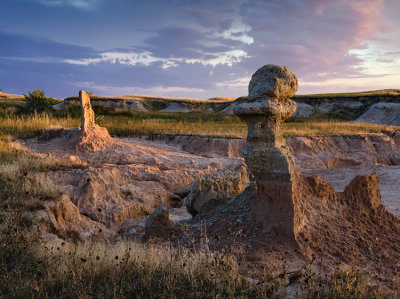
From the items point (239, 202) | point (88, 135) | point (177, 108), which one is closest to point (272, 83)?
point (239, 202)

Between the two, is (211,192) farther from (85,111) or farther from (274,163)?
(85,111)

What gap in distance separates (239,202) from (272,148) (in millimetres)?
1447

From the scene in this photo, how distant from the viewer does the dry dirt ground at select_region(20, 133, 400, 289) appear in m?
4.72

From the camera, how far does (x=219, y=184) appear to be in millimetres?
7055

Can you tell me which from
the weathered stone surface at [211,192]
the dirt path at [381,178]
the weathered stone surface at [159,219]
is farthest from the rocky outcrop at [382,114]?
the weathered stone surface at [159,219]

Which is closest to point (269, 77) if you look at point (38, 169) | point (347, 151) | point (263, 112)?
point (263, 112)

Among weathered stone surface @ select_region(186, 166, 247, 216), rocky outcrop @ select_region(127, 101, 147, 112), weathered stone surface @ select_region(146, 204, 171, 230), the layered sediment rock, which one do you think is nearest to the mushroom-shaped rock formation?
weathered stone surface @ select_region(186, 166, 247, 216)

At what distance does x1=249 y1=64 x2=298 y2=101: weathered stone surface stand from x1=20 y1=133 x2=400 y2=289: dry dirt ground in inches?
63.4

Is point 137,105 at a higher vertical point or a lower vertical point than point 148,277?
higher

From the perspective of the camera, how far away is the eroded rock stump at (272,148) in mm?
4887

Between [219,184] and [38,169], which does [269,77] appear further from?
[38,169]

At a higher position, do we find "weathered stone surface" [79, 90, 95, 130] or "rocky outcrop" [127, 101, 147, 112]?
"rocky outcrop" [127, 101, 147, 112]

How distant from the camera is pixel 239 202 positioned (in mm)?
6023

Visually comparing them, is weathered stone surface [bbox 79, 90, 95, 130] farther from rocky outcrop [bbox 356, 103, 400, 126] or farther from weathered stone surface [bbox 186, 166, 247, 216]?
rocky outcrop [bbox 356, 103, 400, 126]
